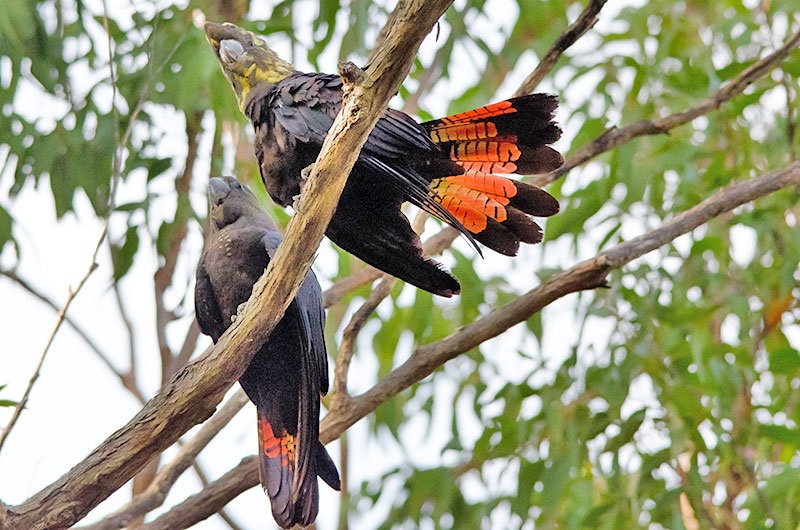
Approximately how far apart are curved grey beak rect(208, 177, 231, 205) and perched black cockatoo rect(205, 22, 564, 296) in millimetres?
243

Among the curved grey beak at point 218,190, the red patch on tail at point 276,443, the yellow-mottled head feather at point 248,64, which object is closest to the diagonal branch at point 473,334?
the red patch on tail at point 276,443

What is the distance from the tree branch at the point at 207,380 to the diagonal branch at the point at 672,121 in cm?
116

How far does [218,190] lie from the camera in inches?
111

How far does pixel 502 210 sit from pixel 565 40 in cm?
60

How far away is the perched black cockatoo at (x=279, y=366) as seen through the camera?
2.46 m

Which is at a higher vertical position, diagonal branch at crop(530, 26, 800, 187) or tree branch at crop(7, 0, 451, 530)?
diagonal branch at crop(530, 26, 800, 187)

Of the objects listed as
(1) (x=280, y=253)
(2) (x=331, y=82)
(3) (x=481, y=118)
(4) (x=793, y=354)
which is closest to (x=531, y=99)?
(3) (x=481, y=118)

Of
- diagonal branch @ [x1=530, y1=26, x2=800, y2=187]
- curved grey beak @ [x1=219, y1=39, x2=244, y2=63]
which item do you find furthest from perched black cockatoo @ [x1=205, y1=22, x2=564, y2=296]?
diagonal branch @ [x1=530, y1=26, x2=800, y2=187]

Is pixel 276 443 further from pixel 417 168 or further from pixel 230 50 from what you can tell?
pixel 230 50

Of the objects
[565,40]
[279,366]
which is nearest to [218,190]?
[279,366]

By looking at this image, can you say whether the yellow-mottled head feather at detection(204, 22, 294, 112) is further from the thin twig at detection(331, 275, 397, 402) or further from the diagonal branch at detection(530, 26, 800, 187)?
the diagonal branch at detection(530, 26, 800, 187)

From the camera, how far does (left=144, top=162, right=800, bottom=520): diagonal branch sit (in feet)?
8.75

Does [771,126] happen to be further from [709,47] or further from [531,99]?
[531,99]

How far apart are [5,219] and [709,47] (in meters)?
2.44
